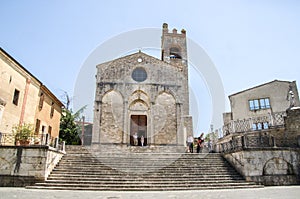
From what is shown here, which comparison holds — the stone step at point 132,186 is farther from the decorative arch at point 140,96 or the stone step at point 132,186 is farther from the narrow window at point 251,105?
the narrow window at point 251,105

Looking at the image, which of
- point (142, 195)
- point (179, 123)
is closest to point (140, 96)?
point (179, 123)

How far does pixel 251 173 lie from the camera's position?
10.1 m

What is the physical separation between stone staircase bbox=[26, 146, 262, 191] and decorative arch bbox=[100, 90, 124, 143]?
611 centimetres

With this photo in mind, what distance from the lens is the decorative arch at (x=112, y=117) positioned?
60.6 feet

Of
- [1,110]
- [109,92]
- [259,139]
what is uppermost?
[109,92]

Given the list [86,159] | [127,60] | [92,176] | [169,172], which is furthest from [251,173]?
[127,60]

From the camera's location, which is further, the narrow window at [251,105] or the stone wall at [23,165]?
the narrow window at [251,105]

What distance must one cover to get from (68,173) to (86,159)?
1.66 m

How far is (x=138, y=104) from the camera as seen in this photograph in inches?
787

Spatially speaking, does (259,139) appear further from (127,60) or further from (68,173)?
(127,60)

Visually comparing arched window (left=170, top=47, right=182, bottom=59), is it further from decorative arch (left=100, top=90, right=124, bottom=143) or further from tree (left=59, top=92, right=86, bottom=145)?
tree (left=59, top=92, right=86, bottom=145)

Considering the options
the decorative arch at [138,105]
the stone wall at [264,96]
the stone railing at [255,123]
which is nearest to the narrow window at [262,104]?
the stone wall at [264,96]

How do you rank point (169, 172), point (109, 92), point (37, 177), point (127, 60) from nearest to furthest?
1. point (37, 177)
2. point (169, 172)
3. point (109, 92)
4. point (127, 60)

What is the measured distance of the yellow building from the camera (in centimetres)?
1243
